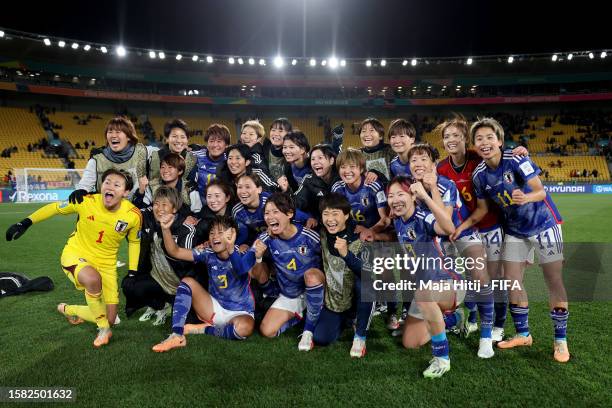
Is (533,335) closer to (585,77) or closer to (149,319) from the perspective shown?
(149,319)

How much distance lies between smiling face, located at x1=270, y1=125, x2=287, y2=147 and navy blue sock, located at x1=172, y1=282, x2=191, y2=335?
7.39 ft

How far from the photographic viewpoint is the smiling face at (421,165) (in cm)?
322

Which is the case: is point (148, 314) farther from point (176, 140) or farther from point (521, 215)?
point (521, 215)

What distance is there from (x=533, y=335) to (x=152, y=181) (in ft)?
14.1

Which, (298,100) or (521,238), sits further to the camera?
(298,100)

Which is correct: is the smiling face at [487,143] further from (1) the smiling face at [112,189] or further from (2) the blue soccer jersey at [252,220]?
(1) the smiling face at [112,189]

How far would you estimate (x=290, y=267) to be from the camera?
12.6 ft

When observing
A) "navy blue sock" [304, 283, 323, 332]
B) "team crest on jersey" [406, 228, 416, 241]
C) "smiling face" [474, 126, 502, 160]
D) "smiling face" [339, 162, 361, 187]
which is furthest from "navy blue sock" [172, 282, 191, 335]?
"smiling face" [474, 126, 502, 160]

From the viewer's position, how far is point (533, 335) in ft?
12.1

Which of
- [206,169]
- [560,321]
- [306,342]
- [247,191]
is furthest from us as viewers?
[206,169]

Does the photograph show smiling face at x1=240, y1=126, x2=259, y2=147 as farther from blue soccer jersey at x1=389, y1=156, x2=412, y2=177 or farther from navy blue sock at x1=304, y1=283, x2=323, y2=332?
navy blue sock at x1=304, y1=283, x2=323, y2=332

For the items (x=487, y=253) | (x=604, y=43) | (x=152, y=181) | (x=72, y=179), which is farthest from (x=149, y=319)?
(x=604, y=43)

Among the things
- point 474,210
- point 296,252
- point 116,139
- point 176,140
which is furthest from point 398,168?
point 116,139

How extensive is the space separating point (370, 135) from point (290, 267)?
5.80ft
